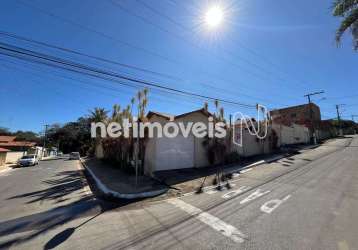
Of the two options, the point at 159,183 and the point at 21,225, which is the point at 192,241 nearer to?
the point at 21,225

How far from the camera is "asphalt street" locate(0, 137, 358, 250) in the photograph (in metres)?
3.92

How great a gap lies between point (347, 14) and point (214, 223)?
1122 centimetres

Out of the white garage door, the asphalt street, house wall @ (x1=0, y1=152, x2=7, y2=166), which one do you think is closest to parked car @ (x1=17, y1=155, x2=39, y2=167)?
house wall @ (x1=0, y1=152, x2=7, y2=166)

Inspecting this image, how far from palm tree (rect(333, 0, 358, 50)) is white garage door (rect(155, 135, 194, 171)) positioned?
992 centimetres

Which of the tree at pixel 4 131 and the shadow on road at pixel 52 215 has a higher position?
the tree at pixel 4 131

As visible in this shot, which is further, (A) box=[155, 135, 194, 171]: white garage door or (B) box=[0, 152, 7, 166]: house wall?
(B) box=[0, 152, 7, 166]: house wall

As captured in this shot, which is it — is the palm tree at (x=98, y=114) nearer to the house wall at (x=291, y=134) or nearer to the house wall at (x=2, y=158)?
the house wall at (x=2, y=158)

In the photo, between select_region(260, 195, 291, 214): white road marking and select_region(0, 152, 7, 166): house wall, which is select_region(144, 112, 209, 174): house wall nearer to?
select_region(260, 195, 291, 214): white road marking

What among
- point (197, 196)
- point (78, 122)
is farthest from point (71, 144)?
point (197, 196)

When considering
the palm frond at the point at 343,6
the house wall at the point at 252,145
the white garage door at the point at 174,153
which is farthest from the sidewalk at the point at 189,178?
the palm frond at the point at 343,6

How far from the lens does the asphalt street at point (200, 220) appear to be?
392 cm

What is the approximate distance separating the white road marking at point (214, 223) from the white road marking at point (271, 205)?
1.58 m

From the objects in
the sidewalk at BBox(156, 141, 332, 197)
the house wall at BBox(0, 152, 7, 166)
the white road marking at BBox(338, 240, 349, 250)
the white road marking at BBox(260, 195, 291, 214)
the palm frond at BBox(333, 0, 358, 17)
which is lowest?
the white road marking at BBox(338, 240, 349, 250)

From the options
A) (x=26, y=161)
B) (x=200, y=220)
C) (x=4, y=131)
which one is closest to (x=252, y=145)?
(x=200, y=220)
